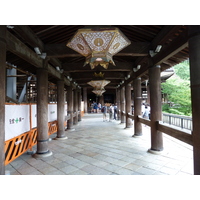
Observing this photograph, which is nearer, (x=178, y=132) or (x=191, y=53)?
(x=191, y=53)

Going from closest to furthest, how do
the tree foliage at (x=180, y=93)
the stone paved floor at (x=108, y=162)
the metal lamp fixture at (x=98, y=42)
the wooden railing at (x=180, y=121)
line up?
the metal lamp fixture at (x=98, y=42) → the stone paved floor at (x=108, y=162) → the wooden railing at (x=180, y=121) → the tree foliage at (x=180, y=93)

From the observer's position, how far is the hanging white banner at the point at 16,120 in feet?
12.8

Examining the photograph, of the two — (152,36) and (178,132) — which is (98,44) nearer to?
(152,36)

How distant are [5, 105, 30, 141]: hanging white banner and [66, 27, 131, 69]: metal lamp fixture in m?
2.55

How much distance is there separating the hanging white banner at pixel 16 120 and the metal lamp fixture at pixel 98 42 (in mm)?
2555

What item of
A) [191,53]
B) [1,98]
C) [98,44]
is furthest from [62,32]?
[191,53]

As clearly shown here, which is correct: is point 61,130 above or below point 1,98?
below

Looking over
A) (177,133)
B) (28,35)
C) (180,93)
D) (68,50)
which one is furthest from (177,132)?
(180,93)

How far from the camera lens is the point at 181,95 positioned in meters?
14.2

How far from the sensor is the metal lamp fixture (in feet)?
9.49

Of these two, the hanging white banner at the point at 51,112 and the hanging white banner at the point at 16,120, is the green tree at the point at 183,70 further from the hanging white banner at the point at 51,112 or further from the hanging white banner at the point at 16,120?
the hanging white banner at the point at 16,120

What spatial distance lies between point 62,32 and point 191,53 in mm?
3476

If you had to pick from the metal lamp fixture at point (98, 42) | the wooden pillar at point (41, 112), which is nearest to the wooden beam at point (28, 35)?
the wooden pillar at point (41, 112)

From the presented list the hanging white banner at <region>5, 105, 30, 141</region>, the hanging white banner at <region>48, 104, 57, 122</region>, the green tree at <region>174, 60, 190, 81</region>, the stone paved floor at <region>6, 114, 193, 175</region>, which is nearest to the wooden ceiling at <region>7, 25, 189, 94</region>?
the hanging white banner at <region>5, 105, 30, 141</region>
